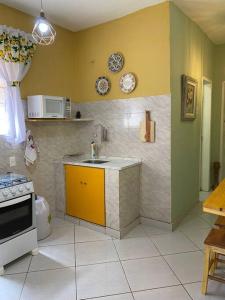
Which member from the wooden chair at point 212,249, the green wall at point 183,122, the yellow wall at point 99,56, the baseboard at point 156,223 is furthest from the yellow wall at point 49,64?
the wooden chair at point 212,249

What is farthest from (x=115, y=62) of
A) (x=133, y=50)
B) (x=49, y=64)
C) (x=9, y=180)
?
(x=9, y=180)

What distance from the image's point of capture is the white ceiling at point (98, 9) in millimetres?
2773

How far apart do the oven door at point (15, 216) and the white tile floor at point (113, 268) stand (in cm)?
33

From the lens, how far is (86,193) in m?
3.12

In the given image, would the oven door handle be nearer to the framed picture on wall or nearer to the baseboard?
the baseboard

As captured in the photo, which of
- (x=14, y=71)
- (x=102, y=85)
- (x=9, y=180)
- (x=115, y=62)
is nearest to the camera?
(x=9, y=180)

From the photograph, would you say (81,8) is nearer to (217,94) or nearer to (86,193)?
(86,193)

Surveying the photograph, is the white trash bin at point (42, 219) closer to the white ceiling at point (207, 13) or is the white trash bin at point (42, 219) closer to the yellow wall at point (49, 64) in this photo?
the yellow wall at point (49, 64)

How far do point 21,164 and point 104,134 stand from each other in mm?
1196

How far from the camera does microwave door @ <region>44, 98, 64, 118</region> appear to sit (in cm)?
294

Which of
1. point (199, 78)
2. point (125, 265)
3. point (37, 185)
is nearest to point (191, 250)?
point (125, 265)

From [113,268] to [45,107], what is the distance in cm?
195

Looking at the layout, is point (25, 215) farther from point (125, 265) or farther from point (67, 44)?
point (67, 44)

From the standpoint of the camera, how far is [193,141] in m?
3.70
